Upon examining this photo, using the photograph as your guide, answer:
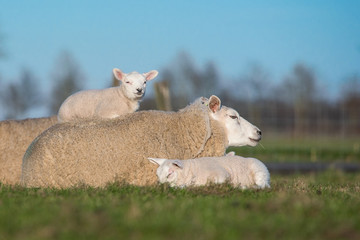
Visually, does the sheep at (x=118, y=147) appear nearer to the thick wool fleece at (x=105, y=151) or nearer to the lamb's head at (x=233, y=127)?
the thick wool fleece at (x=105, y=151)

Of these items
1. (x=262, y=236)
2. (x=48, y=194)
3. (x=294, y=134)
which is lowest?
(x=294, y=134)

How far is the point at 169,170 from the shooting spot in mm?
8633

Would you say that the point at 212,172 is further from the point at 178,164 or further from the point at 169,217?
the point at 169,217

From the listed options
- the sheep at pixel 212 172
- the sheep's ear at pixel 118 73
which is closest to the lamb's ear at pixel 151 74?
the sheep's ear at pixel 118 73

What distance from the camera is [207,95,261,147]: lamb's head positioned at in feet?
32.8

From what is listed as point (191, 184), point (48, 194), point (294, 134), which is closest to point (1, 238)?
point (48, 194)

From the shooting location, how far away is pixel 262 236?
15.8 ft

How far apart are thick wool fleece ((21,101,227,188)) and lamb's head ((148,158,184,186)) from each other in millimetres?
508

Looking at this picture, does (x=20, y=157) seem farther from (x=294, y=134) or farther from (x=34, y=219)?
(x=294, y=134)

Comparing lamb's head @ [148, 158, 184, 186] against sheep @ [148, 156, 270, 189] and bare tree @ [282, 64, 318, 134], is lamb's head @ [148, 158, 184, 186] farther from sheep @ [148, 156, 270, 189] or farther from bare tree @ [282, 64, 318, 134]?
bare tree @ [282, 64, 318, 134]

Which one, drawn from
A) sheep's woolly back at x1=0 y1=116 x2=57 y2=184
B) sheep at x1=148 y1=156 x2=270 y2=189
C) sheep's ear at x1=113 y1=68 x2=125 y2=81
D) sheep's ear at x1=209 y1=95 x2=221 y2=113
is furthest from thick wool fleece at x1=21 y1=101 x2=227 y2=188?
sheep's woolly back at x1=0 y1=116 x2=57 y2=184

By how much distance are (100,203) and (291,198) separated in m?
1.90

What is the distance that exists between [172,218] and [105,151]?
13.1ft

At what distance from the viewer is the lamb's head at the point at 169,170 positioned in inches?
338
